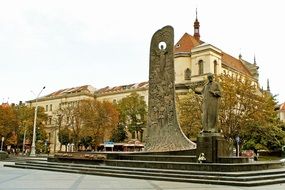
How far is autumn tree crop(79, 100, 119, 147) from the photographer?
2231 inches

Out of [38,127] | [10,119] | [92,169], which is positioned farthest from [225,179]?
[38,127]

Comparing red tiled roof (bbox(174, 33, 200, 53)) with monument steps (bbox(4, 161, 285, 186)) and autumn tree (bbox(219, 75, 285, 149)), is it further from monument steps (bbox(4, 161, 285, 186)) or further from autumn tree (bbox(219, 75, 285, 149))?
monument steps (bbox(4, 161, 285, 186))

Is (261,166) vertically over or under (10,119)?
under

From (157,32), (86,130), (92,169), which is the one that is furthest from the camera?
(86,130)

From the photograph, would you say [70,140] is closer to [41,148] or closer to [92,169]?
[41,148]

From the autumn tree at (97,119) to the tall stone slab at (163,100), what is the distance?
3266 centimetres

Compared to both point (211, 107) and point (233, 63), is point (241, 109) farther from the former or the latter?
point (233, 63)

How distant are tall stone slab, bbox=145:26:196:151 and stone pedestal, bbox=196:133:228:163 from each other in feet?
14.3

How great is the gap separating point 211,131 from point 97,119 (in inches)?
1610

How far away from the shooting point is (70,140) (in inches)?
2594

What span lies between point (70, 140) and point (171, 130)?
148 feet

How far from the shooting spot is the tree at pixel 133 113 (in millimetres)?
69375

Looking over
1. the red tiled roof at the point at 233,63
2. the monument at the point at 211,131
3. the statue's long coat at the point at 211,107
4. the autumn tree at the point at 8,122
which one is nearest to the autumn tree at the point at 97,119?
the autumn tree at the point at 8,122

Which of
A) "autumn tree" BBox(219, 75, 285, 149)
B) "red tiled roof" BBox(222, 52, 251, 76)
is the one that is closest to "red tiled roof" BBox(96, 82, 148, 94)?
"red tiled roof" BBox(222, 52, 251, 76)
